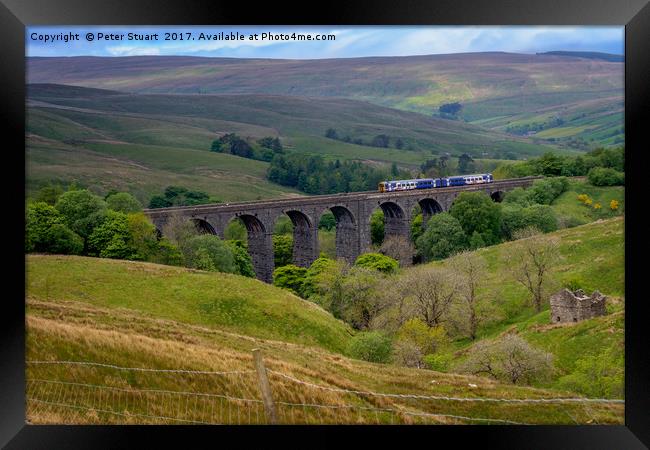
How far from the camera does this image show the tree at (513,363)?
58.3 feet

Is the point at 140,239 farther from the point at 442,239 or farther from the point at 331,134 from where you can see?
the point at 331,134

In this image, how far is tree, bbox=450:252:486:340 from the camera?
24781mm

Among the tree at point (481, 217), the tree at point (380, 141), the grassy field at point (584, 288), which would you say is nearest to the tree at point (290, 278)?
the grassy field at point (584, 288)

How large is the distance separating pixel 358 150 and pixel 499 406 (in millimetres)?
100892

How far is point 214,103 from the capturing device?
4237 inches

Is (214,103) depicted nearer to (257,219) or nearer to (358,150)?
(358,150)

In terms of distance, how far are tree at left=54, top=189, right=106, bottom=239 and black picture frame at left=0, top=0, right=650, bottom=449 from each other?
16.4m

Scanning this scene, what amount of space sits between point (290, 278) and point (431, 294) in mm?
16948

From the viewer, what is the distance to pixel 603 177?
4994 cm

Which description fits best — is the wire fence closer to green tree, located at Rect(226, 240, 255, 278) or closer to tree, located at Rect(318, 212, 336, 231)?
green tree, located at Rect(226, 240, 255, 278)

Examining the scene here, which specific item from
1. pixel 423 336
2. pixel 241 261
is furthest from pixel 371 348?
pixel 241 261

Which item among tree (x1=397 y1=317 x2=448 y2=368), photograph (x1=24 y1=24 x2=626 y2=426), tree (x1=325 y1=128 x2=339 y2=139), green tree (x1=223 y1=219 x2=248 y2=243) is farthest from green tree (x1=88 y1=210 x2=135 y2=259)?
tree (x1=325 y1=128 x2=339 y2=139)

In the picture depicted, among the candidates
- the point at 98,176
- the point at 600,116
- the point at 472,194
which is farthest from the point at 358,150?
the point at 472,194

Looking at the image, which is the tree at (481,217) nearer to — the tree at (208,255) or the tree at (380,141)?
the tree at (208,255)
